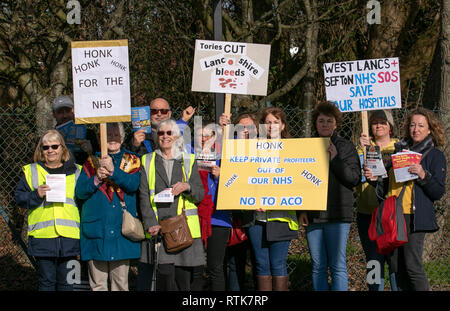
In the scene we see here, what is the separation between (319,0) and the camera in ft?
32.0

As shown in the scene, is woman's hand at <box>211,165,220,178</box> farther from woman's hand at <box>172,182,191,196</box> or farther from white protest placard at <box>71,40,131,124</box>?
white protest placard at <box>71,40,131,124</box>

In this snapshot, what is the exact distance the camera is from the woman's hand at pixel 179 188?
507cm

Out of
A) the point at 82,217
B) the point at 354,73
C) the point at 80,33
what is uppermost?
the point at 80,33

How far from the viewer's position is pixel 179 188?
16.6ft

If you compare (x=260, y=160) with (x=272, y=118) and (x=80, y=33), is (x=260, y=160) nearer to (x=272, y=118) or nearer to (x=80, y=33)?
(x=272, y=118)

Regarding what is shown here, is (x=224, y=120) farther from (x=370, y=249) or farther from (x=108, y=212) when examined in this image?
Answer: (x=370, y=249)

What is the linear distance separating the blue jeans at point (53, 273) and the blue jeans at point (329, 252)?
86.1 inches

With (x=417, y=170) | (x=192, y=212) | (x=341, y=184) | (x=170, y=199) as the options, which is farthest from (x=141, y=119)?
(x=417, y=170)

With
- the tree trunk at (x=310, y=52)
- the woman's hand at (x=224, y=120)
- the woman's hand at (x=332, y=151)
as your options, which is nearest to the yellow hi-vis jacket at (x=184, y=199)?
the woman's hand at (x=224, y=120)

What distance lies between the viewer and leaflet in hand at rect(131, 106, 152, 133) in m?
5.65

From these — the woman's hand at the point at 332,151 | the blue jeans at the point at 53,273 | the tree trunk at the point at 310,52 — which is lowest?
the blue jeans at the point at 53,273

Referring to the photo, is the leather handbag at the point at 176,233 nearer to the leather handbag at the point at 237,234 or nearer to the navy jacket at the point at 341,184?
the leather handbag at the point at 237,234
